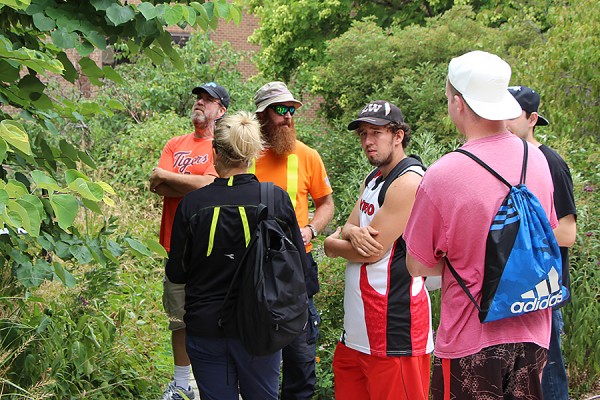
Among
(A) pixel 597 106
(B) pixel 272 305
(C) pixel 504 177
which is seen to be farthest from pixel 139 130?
(C) pixel 504 177

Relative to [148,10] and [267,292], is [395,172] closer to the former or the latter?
[267,292]

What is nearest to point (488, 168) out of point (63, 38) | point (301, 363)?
point (63, 38)

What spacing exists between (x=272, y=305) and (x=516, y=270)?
130 cm

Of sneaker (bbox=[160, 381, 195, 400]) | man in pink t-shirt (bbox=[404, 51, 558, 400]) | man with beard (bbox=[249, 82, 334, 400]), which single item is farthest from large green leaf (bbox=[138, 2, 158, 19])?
sneaker (bbox=[160, 381, 195, 400])

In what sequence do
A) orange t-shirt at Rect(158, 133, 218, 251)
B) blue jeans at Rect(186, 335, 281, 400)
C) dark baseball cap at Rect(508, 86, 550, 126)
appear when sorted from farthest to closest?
1. orange t-shirt at Rect(158, 133, 218, 251)
2. dark baseball cap at Rect(508, 86, 550, 126)
3. blue jeans at Rect(186, 335, 281, 400)

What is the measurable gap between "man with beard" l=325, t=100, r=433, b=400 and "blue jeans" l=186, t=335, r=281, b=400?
479 mm

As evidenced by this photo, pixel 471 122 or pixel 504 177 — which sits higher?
pixel 471 122

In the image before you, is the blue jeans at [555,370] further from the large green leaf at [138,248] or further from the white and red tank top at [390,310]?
the large green leaf at [138,248]

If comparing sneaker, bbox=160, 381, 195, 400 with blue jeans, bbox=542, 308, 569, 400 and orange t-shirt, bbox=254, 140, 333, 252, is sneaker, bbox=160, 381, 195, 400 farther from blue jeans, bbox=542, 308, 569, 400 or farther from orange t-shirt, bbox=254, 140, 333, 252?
blue jeans, bbox=542, 308, 569, 400

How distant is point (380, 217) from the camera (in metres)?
4.00

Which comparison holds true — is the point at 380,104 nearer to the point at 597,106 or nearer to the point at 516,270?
the point at 516,270

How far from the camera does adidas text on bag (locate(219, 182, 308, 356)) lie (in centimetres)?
370

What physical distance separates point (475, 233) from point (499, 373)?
541mm

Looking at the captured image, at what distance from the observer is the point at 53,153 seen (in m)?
3.81
